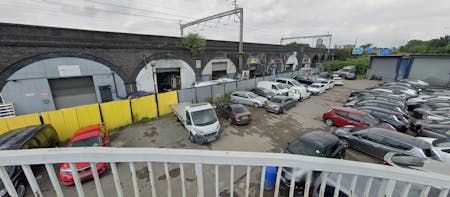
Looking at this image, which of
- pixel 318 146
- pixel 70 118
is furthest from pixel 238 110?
pixel 70 118

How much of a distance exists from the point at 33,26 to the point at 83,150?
14.5m

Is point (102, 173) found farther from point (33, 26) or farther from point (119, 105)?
point (33, 26)

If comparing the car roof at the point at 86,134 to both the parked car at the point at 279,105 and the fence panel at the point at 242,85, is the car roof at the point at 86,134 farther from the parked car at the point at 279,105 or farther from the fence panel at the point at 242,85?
the fence panel at the point at 242,85

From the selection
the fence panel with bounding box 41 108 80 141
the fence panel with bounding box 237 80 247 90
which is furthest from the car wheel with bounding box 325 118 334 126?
the fence panel with bounding box 41 108 80 141

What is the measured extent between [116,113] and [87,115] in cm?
132

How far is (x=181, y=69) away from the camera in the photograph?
17.4 metres

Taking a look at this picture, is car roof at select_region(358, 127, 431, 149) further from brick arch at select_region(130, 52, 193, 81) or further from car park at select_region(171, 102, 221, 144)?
brick arch at select_region(130, 52, 193, 81)

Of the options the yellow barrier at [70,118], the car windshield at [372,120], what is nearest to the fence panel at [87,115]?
the yellow barrier at [70,118]

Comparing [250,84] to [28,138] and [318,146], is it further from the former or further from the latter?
[28,138]

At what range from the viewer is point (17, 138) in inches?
213

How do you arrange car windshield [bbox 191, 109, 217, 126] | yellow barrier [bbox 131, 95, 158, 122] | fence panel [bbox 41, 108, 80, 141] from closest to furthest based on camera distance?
fence panel [bbox 41, 108, 80, 141], car windshield [bbox 191, 109, 217, 126], yellow barrier [bbox 131, 95, 158, 122]

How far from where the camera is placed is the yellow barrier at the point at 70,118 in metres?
7.84

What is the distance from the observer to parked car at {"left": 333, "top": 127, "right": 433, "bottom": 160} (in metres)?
5.65

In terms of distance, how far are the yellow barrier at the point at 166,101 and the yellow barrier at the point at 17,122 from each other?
5.72 metres
